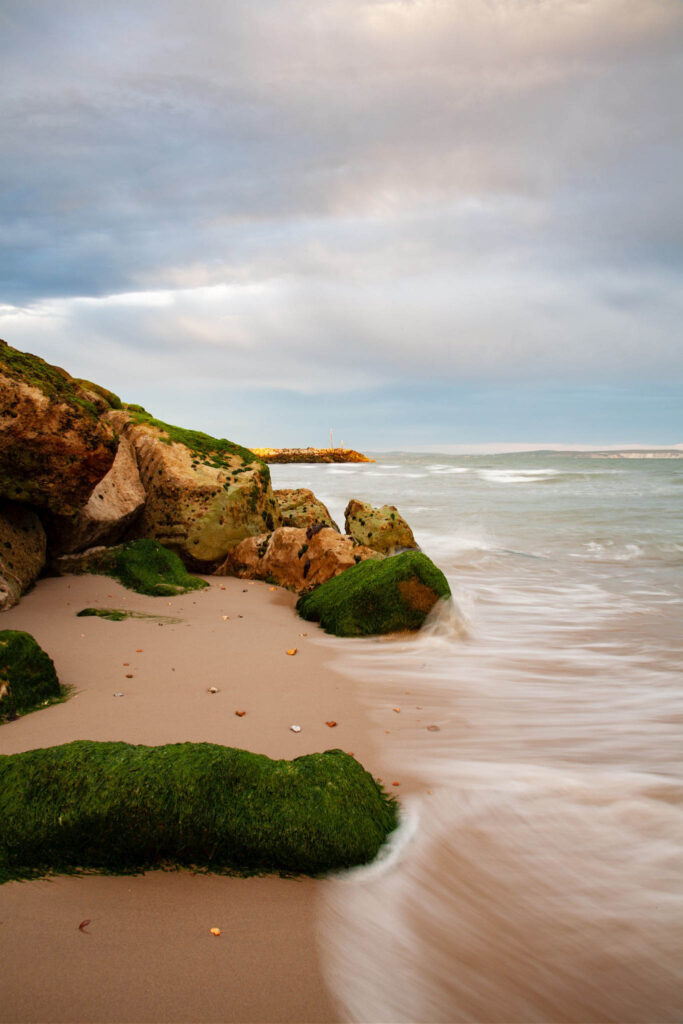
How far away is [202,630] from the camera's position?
5.41m

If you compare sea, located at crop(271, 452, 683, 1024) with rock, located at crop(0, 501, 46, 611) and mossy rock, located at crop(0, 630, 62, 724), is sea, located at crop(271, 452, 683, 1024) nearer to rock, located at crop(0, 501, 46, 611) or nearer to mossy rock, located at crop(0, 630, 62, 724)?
mossy rock, located at crop(0, 630, 62, 724)

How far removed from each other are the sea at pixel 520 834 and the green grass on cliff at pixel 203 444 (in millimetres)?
4119

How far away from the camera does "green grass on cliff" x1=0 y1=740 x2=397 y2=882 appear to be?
7.28 feet

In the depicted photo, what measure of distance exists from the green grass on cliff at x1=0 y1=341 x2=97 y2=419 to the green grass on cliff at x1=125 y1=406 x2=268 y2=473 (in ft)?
9.51

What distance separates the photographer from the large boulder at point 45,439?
194 inches

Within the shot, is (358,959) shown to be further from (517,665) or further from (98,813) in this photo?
(517,665)

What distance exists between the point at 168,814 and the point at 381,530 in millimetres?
7652

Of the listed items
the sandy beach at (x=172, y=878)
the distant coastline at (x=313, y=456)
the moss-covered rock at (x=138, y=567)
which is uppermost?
the distant coastline at (x=313, y=456)

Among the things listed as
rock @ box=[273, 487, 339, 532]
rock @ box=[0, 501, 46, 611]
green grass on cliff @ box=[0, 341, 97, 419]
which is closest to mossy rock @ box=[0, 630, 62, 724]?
rock @ box=[0, 501, 46, 611]

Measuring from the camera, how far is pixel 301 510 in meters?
10.0

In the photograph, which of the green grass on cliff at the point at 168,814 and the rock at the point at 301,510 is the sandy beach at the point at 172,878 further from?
the rock at the point at 301,510

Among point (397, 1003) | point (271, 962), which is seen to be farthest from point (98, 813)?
point (397, 1003)

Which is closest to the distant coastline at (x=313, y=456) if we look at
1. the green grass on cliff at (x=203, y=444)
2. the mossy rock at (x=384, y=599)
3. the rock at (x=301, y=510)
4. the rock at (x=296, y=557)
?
the rock at (x=301, y=510)

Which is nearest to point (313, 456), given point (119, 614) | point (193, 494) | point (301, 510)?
point (301, 510)
